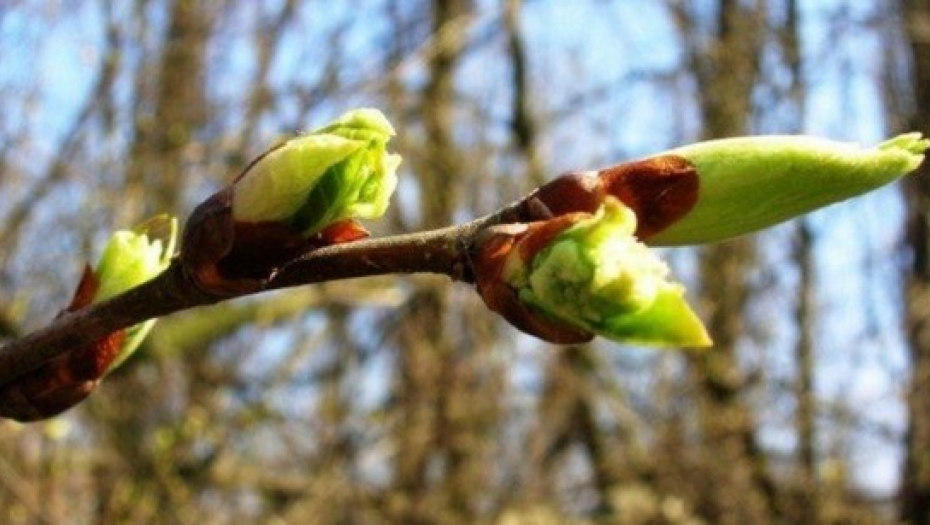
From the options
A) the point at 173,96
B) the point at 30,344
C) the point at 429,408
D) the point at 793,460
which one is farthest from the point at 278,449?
the point at 30,344

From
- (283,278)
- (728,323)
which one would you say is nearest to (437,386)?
(728,323)

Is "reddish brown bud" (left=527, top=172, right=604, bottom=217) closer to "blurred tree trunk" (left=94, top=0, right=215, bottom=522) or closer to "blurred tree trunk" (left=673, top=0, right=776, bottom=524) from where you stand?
"blurred tree trunk" (left=94, top=0, right=215, bottom=522)

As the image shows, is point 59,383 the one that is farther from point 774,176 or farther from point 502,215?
point 774,176

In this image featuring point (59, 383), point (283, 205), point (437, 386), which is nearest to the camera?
point (283, 205)

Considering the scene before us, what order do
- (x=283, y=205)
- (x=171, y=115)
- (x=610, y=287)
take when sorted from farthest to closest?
(x=171, y=115)
(x=283, y=205)
(x=610, y=287)

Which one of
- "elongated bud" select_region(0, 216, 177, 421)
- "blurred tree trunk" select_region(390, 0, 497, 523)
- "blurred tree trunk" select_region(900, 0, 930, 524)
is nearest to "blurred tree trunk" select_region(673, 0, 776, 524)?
"blurred tree trunk" select_region(900, 0, 930, 524)

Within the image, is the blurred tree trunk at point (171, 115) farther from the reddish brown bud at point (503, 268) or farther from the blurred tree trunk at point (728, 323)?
the reddish brown bud at point (503, 268)

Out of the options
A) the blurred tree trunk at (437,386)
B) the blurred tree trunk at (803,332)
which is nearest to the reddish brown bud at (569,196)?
the blurred tree trunk at (803,332)
